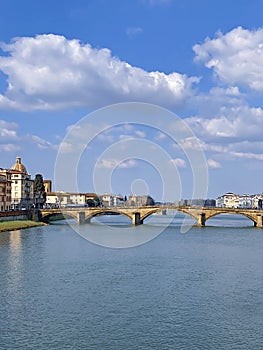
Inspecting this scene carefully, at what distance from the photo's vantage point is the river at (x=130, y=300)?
1906 cm

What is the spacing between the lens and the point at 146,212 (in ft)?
274

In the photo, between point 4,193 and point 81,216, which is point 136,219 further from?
point 4,193

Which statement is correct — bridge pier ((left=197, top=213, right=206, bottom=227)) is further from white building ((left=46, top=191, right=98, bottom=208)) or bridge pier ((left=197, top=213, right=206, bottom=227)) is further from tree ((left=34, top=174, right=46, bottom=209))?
white building ((left=46, top=191, right=98, bottom=208))

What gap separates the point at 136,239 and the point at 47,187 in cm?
10280

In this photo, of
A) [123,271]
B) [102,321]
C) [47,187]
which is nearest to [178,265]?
[123,271]

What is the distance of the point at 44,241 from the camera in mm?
51875

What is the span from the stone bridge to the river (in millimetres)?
34170

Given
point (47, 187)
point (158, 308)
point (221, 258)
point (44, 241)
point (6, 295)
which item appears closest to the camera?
point (158, 308)

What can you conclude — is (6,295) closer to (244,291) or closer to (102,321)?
(102,321)

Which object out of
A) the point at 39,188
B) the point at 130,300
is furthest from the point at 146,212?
the point at 130,300

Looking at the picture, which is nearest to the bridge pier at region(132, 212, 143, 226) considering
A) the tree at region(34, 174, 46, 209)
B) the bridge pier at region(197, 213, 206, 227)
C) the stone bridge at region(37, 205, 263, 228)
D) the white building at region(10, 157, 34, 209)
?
the stone bridge at region(37, 205, 263, 228)

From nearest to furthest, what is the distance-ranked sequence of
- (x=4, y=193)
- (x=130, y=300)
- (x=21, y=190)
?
(x=130, y=300)
(x=4, y=193)
(x=21, y=190)

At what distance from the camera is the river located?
1906cm

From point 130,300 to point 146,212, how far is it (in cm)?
5879
